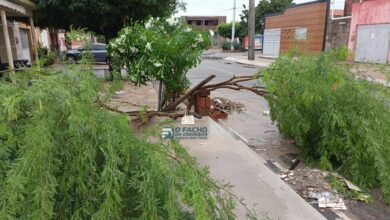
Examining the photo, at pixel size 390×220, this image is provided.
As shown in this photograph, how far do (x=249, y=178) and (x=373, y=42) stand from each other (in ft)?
56.7

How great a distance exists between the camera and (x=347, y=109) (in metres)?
4.28

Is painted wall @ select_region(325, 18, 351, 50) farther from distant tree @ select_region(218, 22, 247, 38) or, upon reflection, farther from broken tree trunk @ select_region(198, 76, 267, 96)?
distant tree @ select_region(218, 22, 247, 38)

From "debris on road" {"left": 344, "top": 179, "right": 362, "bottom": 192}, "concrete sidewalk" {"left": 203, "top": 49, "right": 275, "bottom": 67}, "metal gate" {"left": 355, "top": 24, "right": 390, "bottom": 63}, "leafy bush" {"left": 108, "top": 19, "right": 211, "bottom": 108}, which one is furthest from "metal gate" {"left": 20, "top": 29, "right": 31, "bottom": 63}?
"metal gate" {"left": 355, "top": 24, "right": 390, "bottom": 63}

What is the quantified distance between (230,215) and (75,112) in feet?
4.36

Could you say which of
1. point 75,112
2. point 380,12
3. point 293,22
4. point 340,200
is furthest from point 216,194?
point 293,22

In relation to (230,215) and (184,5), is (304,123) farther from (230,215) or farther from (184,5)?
(184,5)

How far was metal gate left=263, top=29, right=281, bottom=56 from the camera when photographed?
28.5 metres

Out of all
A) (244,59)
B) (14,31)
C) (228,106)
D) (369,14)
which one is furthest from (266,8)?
(228,106)

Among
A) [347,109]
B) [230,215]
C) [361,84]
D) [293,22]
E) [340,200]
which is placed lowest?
[340,200]

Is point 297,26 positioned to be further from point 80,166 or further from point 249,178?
point 80,166

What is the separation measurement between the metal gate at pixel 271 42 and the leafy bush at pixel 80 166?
91.1ft

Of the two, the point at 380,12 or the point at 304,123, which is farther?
the point at 380,12

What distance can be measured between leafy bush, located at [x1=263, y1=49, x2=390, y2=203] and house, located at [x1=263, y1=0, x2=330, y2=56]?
14.3 metres

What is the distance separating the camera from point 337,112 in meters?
4.21
